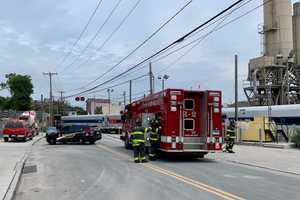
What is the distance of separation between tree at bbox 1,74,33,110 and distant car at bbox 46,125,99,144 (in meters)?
72.0

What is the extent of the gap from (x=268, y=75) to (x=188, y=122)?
163 ft

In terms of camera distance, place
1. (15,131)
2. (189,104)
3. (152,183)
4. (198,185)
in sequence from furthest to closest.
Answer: (15,131)
(189,104)
(152,183)
(198,185)

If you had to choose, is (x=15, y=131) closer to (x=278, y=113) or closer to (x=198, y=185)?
(x=278, y=113)

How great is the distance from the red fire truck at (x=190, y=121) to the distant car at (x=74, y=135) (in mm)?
18134

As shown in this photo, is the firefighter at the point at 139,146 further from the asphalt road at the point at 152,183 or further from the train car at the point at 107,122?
the train car at the point at 107,122

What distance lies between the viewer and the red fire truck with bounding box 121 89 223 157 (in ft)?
74.5

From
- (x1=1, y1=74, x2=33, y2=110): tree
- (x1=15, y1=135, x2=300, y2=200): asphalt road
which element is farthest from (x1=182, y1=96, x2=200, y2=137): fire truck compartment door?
(x1=1, y1=74, x2=33, y2=110): tree

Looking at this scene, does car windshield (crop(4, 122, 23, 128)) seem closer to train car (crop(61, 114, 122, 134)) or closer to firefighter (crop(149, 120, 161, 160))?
firefighter (crop(149, 120, 161, 160))

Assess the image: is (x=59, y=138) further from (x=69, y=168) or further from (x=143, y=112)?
(x=69, y=168)

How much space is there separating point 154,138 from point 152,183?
30.9 feet

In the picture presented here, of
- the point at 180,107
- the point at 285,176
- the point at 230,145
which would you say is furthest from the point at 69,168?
the point at 230,145

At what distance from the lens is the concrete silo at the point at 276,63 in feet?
220

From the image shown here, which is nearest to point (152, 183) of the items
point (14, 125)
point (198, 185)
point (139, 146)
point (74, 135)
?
point (198, 185)

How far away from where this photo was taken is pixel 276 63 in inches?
2694
